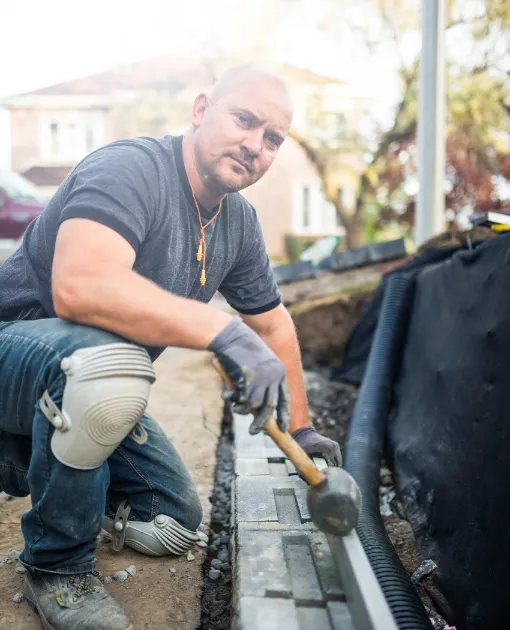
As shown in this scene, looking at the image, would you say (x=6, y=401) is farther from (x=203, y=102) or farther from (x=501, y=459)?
(x=501, y=459)

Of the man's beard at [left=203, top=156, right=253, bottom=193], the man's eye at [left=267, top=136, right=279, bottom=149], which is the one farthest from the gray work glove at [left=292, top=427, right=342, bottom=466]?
the man's eye at [left=267, top=136, right=279, bottom=149]

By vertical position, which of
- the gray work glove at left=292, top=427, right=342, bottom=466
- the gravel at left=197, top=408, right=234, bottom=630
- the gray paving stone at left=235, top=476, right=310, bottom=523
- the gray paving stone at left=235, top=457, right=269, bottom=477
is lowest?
the gravel at left=197, top=408, right=234, bottom=630

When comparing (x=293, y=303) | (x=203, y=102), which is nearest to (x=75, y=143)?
(x=293, y=303)

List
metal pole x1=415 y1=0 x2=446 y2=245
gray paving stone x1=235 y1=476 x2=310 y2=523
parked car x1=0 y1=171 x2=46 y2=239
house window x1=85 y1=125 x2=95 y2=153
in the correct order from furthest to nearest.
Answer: house window x1=85 y1=125 x2=95 y2=153 → parked car x1=0 y1=171 x2=46 y2=239 → metal pole x1=415 y1=0 x2=446 y2=245 → gray paving stone x1=235 y1=476 x2=310 y2=523

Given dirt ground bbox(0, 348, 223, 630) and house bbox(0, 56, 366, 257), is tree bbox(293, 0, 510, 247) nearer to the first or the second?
house bbox(0, 56, 366, 257)

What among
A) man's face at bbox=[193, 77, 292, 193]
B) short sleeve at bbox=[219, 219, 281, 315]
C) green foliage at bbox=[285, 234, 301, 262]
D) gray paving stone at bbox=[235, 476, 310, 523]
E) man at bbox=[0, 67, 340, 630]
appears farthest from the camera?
green foliage at bbox=[285, 234, 301, 262]

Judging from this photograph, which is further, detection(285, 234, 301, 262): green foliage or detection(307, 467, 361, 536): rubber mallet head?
detection(285, 234, 301, 262): green foliage

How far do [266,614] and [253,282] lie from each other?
1130 millimetres

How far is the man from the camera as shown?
1.58 m

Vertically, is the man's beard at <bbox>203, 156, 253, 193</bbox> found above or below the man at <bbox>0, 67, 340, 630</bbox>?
above

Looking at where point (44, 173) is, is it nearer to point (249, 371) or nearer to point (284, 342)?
point (284, 342)

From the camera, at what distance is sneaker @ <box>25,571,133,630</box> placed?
1622 mm

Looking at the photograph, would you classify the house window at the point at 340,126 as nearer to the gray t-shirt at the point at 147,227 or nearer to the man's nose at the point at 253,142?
the gray t-shirt at the point at 147,227

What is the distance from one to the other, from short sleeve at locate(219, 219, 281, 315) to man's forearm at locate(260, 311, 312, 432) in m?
0.09
